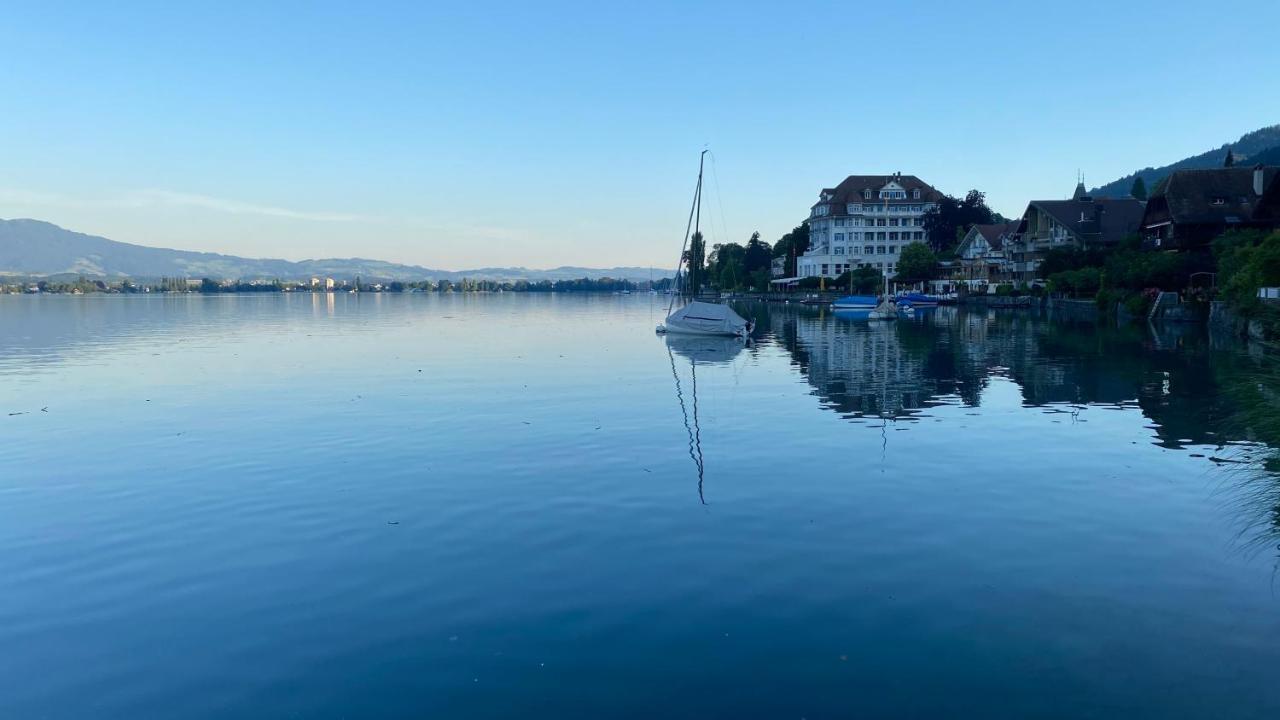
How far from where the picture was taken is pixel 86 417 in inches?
1124

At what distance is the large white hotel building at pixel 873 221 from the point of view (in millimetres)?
161875

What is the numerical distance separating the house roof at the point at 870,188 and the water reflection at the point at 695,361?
100820 mm

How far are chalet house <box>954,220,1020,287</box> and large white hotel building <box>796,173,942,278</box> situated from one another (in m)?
21.8

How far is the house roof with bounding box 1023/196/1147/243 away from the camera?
107 m

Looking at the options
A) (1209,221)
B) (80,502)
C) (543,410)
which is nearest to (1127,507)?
(543,410)

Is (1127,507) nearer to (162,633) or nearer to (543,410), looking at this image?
(162,633)

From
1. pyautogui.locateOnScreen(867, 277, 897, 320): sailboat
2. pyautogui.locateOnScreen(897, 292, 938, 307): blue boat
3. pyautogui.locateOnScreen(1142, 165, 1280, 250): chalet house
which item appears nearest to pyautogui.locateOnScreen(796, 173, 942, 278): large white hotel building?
pyautogui.locateOnScreen(897, 292, 938, 307): blue boat

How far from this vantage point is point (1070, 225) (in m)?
109

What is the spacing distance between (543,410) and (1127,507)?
60.0 feet

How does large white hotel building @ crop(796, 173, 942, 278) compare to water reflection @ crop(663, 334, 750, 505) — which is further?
large white hotel building @ crop(796, 173, 942, 278)

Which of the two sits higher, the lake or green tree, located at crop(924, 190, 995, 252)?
green tree, located at crop(924, 190, 995, 252)

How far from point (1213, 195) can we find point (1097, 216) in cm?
2600

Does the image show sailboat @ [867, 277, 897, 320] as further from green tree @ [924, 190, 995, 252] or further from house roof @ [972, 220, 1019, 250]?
green tree @ [924, 190, 995, 252]

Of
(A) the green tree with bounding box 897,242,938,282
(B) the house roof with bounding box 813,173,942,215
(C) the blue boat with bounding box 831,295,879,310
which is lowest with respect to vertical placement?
(C) the blue boat with bounding box 831,295,879,310
